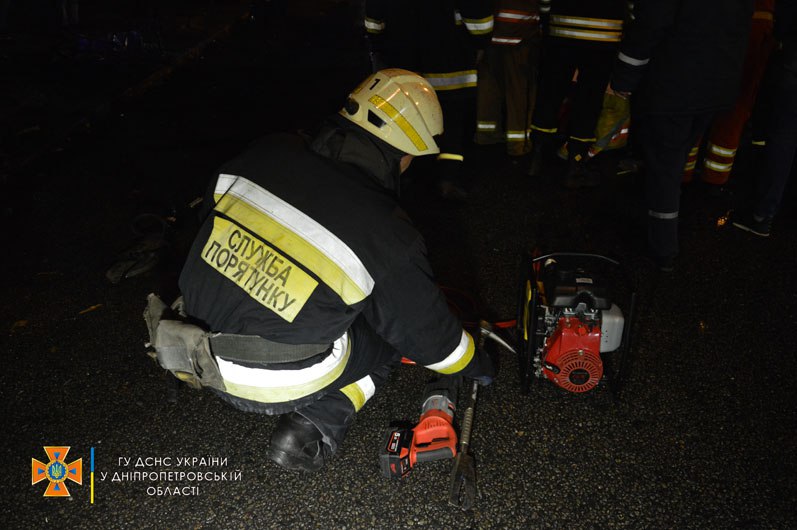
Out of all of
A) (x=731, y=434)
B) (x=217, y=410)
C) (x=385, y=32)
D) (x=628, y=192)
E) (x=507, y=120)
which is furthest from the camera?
(x=507, y=120)

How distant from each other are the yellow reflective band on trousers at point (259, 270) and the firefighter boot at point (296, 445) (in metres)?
0.62

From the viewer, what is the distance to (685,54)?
10.2 ft

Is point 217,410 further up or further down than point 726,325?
further down

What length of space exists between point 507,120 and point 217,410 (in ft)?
11.3

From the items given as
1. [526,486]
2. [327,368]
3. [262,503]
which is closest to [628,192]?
[526,486]

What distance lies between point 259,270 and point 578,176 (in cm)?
332

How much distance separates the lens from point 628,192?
15.1 feet

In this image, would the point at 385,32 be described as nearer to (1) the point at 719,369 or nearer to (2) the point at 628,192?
(2) the point at 628,192

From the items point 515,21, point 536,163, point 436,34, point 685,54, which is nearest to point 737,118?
point 685,54

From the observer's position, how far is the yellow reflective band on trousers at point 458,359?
2313 millimetres

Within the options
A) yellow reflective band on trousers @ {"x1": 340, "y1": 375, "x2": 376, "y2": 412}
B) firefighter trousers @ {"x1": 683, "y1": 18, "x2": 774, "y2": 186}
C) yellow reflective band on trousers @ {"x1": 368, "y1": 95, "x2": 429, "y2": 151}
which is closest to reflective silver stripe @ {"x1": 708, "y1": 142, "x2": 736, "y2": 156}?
firefighter trousers @ {"x1": 683, "y1": 18, "x2": 774, "y2": 186}

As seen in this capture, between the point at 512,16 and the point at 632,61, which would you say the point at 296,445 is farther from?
the point at 512,16

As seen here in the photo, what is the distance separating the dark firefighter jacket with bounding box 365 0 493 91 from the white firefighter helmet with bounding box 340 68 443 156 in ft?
5.89

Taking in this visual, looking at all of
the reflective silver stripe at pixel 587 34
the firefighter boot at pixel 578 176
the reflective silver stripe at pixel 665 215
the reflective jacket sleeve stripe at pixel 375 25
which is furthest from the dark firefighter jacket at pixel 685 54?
the reflective jacket sleeve stripe at pixel 375 25
